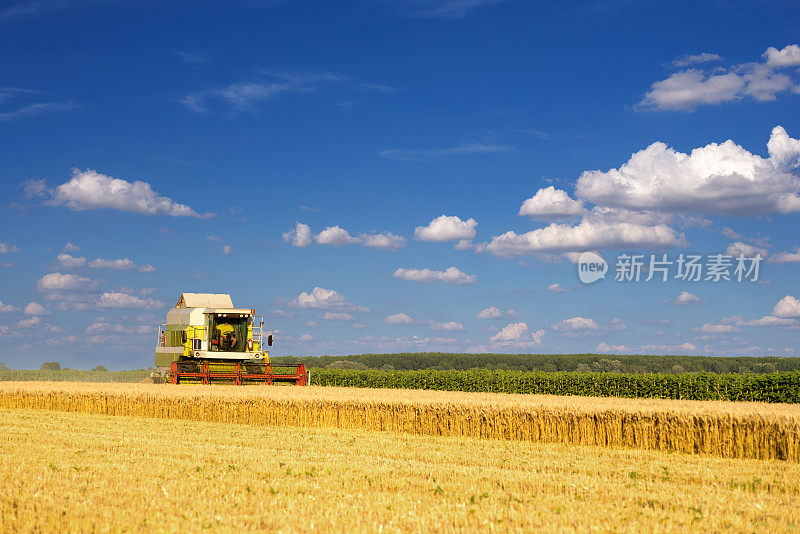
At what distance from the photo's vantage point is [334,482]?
11383mm

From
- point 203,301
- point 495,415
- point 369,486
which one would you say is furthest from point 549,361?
point 369,486

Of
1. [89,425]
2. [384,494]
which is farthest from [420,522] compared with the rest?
[89,425]

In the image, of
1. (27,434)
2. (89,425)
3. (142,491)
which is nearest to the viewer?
(142,491)

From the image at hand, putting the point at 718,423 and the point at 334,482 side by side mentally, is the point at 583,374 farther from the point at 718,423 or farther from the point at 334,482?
the point at 334,482

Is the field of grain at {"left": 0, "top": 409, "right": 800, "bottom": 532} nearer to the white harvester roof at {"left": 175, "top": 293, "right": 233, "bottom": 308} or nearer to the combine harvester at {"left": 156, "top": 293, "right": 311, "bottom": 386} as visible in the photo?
the combine harvester at {"left": 156, "top": 293, "right": 311, "bottom": 386}

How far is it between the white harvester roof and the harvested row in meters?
7.22

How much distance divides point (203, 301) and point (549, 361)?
46.6m

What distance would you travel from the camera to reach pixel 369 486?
11.2 metres

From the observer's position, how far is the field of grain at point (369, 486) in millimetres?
8906

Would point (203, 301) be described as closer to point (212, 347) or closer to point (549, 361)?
point (212, 347)

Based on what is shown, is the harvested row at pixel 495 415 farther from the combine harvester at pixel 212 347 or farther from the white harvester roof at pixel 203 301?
the white harvester roof at pixel 203 301

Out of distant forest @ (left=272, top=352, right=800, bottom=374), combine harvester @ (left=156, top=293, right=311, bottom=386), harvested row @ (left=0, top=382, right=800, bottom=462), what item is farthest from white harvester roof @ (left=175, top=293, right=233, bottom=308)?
distant forest @ (left=272, top=352, right=800, bottom=374)

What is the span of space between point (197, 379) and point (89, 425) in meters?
7.26

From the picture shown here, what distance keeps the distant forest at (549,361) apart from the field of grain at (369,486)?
46993mm
